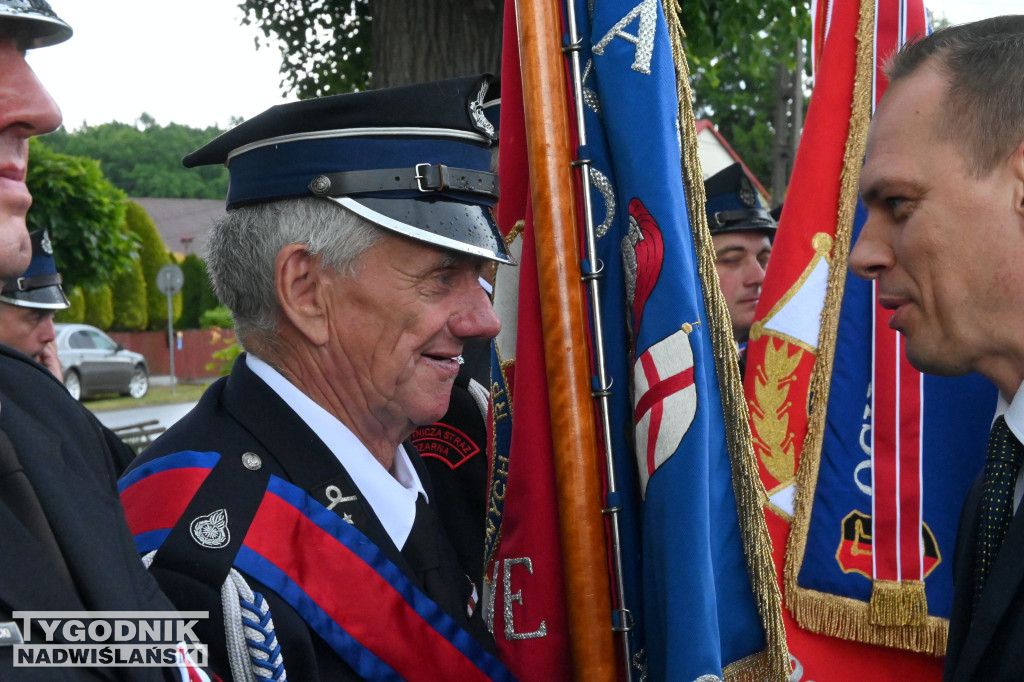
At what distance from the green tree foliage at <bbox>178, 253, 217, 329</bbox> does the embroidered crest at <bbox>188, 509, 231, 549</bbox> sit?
34582 mm

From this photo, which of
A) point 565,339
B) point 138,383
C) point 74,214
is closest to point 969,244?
point 565,339

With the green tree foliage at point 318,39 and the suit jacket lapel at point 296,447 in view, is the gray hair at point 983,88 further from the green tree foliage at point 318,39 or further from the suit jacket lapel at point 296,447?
the green tree foliage at point 318,39

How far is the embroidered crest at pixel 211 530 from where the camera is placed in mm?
1674

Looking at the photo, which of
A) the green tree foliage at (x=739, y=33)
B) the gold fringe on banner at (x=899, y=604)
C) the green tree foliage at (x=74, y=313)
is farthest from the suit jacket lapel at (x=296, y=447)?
the green tree foliage at (x=74, y=313)

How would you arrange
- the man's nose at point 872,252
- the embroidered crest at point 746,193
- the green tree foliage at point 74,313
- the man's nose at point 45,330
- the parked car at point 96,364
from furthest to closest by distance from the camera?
the green tree foliage at point 74,313 < the parked car at point 96,364 < the man's nose at point 45,330 < the embroidered crest at point 746,193 < the man's nose at point 872,252

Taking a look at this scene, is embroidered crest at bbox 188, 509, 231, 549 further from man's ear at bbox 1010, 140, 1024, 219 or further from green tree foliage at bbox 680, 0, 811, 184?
green tree foliage at bbox 680, 0, 811, 184

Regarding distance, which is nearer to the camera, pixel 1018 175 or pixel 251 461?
pixel 1018 175

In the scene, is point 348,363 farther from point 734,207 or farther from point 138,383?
point 138,383

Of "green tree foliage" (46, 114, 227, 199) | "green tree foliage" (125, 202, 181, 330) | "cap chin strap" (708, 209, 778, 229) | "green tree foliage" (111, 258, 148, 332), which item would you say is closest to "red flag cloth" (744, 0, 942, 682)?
"cap chin strap" (708, 209, 778, 229)

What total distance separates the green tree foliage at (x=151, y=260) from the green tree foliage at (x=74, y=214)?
21225 millimetres

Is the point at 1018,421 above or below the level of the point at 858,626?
above

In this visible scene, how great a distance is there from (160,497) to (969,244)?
4.98 ft

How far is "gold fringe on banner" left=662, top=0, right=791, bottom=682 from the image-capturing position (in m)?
2.01

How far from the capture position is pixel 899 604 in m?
2.63
